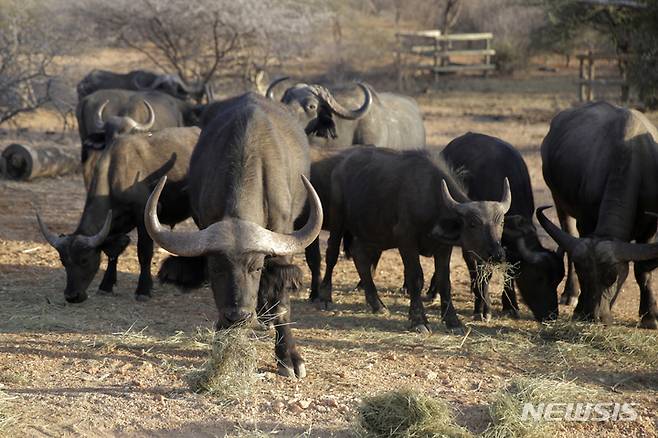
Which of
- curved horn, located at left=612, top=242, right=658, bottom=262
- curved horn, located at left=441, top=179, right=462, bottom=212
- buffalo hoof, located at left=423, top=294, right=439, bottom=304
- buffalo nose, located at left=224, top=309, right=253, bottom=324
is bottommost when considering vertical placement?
buffalo hoof, located at left=423, top=294, right=439, bottom=304

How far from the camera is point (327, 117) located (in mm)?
11922

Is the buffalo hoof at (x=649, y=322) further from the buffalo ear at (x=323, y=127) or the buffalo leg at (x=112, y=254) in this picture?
the buffalo leg at (x=112, y=254)

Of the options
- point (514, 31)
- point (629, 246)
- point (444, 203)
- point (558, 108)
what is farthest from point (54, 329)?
point (514, 31)

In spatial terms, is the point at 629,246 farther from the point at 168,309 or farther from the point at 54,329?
the point at 54,329

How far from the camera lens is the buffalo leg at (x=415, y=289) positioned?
859 centimetres

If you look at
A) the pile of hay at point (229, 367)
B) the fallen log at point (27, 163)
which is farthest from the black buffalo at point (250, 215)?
the fallen log at point (27, 163)

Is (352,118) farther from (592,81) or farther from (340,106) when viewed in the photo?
(592,81)

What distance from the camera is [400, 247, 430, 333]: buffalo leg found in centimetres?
859

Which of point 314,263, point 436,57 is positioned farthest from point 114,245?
point 436,57

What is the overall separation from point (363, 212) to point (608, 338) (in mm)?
2558

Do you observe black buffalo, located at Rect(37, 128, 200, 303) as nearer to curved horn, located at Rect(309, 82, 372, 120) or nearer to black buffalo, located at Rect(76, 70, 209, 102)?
curved horn, located at Rect(309, 82, 372, 120)

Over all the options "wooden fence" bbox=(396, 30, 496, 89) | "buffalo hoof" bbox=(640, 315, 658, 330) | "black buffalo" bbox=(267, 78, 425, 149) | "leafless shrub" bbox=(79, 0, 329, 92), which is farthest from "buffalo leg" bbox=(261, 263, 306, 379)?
"wooden fence" bbox=(396, 30, 496, 89)

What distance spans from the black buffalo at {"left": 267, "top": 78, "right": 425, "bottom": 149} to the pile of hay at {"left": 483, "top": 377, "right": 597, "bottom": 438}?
5.02 metres

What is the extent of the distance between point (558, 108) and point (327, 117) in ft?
53.9
